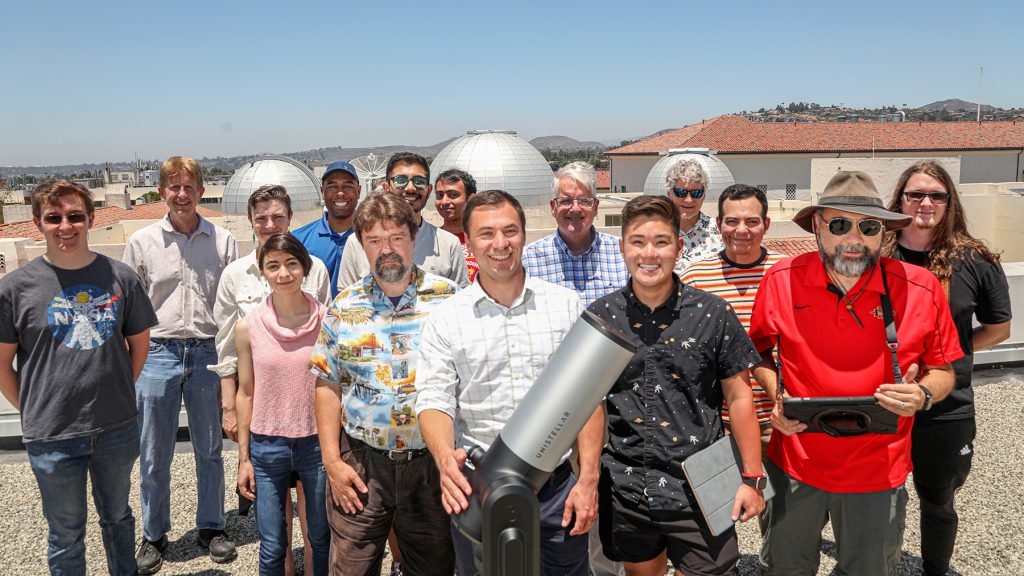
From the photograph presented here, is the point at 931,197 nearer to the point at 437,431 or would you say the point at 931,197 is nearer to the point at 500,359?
the point at 500,359

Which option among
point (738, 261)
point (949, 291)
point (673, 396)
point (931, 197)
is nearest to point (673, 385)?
point (673, 396)

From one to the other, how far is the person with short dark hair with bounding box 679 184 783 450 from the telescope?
1.97 metres

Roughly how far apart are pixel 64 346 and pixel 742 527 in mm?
4575

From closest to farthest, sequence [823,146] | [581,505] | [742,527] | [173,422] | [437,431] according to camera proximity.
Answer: [437,431] < [581,505] < [173,422] < [742,527] < [823,146]

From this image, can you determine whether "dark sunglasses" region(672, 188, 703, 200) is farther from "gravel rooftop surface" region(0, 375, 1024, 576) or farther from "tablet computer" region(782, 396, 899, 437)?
"gravel rooftop surface" region(0, 375, 1024, 576)

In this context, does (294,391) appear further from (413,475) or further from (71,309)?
(71,309)

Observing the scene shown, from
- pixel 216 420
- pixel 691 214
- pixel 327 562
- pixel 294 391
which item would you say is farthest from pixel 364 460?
pixel 691 214

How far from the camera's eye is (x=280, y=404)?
12.0 feet

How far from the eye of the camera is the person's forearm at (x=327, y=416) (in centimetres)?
→ 336

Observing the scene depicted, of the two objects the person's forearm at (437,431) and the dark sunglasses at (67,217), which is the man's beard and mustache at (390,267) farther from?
the dark sunglasses at (67,217)

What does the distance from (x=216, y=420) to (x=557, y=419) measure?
12.0 ft

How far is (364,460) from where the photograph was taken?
338 centimetres

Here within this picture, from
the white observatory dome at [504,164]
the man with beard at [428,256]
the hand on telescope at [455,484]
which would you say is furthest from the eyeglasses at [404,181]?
the white observatory dome at [504,164]

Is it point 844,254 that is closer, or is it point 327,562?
point 844,254
